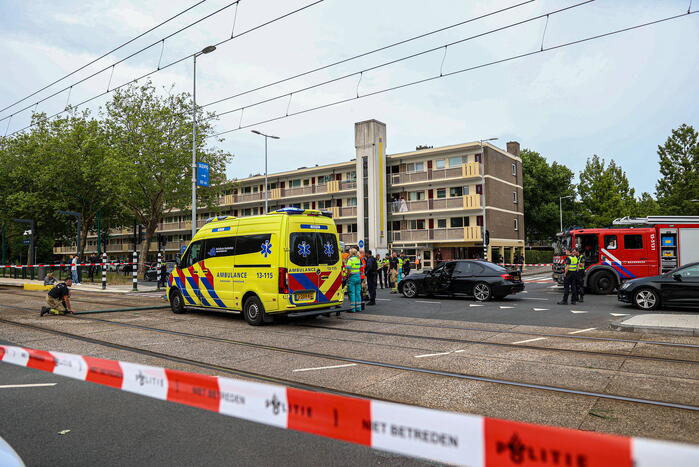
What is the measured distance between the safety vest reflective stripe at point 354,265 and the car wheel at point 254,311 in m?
3.23

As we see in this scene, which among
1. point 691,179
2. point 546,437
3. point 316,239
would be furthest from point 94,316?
point 691,179

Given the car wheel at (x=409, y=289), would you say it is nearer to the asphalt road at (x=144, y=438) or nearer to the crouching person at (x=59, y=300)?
the crouching person at (x=59, y=300)

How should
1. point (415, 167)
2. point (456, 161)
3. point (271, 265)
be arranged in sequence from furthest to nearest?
point (415, 167) → point (456, 161) → point (271, 265)

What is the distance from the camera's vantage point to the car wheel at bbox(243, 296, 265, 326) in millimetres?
10539

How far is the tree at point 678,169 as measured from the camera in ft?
157

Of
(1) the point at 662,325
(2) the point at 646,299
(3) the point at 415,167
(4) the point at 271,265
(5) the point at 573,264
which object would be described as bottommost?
(1) the point at 662,325

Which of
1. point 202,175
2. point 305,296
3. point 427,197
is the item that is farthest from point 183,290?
point 427,197

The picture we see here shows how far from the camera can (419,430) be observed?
195cm

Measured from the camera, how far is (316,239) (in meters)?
11.0

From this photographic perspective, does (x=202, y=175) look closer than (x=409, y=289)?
No

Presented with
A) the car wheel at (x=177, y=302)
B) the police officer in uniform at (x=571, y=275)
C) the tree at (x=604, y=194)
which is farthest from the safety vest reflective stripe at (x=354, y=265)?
the tree at (x=604, y=194)

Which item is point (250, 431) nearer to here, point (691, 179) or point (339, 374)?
point (339, 374)

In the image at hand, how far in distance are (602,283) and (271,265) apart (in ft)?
44.8

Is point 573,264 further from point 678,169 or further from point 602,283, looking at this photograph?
point 678,169
